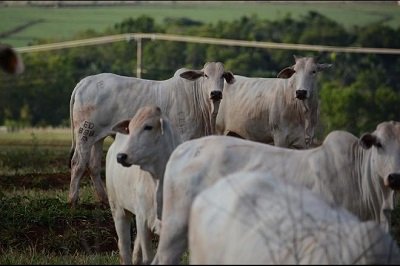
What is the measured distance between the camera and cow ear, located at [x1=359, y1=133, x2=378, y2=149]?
1070cm

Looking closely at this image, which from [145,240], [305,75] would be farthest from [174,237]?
[305,75]

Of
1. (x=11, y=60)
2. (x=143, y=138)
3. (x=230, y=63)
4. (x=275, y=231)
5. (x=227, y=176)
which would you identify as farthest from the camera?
(x=230, y=63)

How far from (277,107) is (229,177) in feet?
27.2

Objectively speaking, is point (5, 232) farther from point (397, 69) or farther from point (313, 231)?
point (397, 69)

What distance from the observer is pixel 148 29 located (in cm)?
6844

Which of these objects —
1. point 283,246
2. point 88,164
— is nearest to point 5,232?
point 88,164

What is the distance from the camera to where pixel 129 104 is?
16.9 m

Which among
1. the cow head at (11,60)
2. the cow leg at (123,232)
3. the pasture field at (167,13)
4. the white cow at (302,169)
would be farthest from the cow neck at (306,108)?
the pasture field at (167,13)

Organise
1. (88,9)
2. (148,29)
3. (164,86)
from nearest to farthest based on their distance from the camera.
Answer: (164,86), (148,29), (88,9)

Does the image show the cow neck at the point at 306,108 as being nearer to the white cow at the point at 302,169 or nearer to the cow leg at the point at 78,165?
the cow leg at the point at 78,165

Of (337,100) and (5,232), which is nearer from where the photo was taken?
(5,232)

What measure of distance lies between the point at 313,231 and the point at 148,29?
6035cm

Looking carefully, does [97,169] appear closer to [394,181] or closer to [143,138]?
[143,138]

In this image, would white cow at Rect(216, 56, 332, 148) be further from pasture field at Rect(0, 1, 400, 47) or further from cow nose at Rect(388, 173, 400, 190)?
pasture field at Rect(0, 1, 400, 47)
